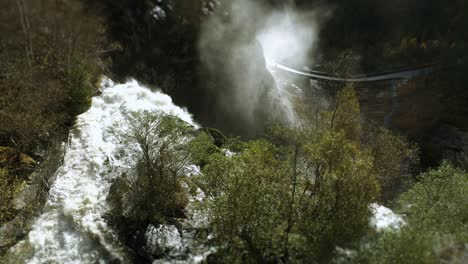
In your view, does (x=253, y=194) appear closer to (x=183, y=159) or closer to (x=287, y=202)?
(x=287, y=202)

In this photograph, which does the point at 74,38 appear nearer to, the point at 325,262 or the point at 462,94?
the point at 325,262

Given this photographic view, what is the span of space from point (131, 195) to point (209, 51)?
29.4m

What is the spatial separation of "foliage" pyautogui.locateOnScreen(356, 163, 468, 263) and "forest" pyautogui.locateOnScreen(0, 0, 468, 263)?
0.22 feet

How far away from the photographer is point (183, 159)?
16656mm

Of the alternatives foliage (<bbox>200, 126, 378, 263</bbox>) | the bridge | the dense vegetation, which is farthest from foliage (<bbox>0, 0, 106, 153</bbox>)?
the bridge

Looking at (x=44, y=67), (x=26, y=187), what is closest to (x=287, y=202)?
(x=26, y=187)

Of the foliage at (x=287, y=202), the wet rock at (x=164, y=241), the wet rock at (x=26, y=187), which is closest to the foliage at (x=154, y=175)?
the wet rock at (x=164, y=241)

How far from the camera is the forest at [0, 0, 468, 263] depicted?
14.1 metres

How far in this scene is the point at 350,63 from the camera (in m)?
28.2

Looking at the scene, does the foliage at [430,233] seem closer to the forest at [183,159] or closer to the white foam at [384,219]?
the forest at [183,159]

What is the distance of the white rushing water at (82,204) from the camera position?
1530cm

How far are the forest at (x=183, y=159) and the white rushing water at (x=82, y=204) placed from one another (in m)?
0.07

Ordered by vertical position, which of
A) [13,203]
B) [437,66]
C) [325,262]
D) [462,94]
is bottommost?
[325,262]

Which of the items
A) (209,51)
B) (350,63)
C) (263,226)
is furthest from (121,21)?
(263,226)
